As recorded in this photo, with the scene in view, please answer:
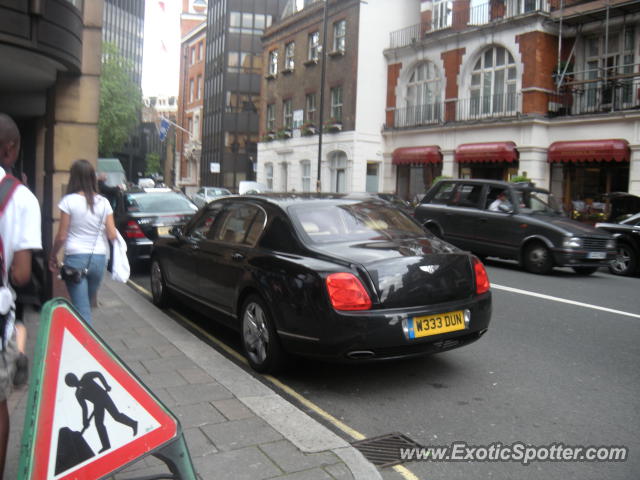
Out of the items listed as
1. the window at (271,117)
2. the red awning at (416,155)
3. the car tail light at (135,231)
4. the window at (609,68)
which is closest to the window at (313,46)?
the window at (271,117)

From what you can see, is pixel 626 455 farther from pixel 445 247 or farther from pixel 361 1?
pixel 361 1

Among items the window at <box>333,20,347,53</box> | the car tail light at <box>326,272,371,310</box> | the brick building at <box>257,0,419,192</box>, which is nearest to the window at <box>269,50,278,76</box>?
the brick building at <box>257,0,419,192</box>

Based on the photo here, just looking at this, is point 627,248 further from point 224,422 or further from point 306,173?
point 306,173

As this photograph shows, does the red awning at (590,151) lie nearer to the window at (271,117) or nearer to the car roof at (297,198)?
the car roof at (297,198)

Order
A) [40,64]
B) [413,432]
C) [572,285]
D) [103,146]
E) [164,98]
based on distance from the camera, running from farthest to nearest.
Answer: [164,98] < [103,146] < [572,285] < [40,64] < [413,432]

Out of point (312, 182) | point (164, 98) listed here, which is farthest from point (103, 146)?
point (164, 98)

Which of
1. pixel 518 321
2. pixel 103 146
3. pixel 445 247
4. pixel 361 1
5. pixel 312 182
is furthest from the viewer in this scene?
pixel 103 146

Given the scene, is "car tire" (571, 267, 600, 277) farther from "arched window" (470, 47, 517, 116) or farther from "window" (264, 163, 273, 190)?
"window" (264, 163, 273, 190)

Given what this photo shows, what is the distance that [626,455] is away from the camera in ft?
12.4

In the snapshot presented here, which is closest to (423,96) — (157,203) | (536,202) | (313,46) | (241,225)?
(313,46)

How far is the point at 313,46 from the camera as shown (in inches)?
1405

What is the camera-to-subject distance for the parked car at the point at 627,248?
1225cm

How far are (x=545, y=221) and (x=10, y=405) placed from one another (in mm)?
10279

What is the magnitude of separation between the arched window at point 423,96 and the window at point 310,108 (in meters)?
6.46
